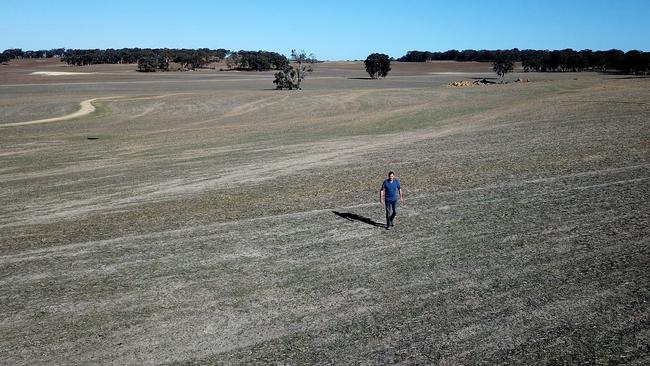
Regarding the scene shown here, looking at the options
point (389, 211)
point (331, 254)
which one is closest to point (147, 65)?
point (389, 211)

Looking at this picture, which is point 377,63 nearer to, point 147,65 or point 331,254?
point 147,65

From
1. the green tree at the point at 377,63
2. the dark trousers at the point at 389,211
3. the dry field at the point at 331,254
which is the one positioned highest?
the green tree at the point at 377,63

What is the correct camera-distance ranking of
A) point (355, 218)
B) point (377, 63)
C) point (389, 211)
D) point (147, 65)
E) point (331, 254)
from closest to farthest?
point (331, 254) → point (389, 211) → point (355, 218) → point (377, 63) → point (147, 65)

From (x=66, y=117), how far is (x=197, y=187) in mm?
39398

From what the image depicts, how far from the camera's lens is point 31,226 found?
18.6m

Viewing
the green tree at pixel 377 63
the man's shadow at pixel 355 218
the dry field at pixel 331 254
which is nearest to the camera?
the dry field at pixel 331 254

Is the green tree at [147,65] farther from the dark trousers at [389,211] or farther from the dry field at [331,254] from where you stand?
the dark trousers at [389,211]

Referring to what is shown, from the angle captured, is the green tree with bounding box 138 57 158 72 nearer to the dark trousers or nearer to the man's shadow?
the man's shadow

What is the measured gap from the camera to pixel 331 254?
48.8 ft

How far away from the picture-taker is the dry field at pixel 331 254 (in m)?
10.2

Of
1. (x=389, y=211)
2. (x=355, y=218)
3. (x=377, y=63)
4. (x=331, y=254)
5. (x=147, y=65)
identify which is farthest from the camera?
(x=147, y=65)

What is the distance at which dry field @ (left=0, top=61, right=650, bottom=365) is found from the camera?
1020 centimetres

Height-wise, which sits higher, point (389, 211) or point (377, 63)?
point (377, 63)

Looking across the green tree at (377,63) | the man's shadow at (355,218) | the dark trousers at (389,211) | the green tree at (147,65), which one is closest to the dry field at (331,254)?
the man's shadow at (355,218)
